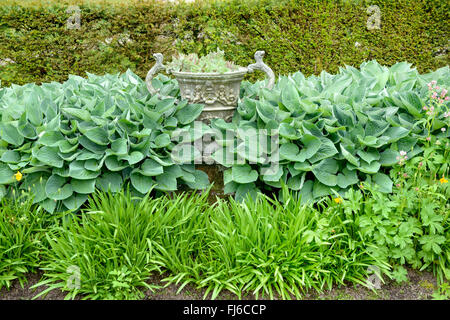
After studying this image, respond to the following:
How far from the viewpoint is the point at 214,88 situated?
3.18 meters

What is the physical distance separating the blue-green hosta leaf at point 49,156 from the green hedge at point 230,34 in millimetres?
3068

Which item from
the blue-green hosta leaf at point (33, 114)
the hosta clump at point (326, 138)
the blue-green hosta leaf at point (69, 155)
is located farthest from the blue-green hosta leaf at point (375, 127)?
the blue-green hosta leaf at point (33, 114)

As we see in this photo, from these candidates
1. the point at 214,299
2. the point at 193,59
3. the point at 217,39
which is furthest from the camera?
the point at 217,39

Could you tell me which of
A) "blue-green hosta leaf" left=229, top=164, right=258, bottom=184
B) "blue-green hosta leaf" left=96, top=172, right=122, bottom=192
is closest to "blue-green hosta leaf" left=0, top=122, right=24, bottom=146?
"blue-green hosta leaf" left=96, top=172, right=122, bottom=192

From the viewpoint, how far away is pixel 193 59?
3275mm

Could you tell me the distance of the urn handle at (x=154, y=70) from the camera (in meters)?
3.31

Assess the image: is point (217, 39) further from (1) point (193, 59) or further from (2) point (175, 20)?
(1) point (193, 59)

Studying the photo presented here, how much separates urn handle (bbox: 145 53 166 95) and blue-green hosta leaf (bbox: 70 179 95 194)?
3.16 ft

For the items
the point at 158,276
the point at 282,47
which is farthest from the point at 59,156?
the point at 282,47

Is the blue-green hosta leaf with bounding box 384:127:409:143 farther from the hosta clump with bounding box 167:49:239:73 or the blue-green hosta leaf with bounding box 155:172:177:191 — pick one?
the blue-green hosta leaf with bounding box 155:172:177:191

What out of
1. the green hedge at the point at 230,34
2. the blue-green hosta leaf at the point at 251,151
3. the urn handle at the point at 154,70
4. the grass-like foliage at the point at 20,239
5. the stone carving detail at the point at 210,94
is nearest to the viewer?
the grass-like foliage at the point at 20,239

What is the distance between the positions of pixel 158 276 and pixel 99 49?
401 centimetres

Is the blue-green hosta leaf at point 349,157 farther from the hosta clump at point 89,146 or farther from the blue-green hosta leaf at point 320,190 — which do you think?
the hosta clump at point 89,146

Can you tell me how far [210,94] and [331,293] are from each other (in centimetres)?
172
